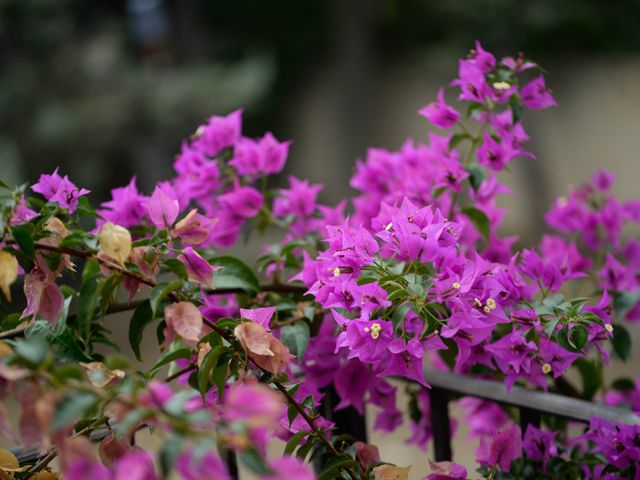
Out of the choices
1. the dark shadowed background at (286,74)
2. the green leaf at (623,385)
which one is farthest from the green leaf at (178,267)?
the dark shadowed background at (286,74)

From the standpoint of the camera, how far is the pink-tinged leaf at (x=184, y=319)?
21.0 inches

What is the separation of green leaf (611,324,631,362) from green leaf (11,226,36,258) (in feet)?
1.95

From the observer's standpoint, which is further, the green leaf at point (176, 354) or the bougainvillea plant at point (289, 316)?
the green leaf at point (176, 354)

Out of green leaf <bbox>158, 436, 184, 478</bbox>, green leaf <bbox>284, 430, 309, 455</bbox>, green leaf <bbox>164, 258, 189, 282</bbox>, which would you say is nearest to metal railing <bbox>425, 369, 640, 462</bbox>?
green leaf <bbox>284, 430, 309, 455</bbox>

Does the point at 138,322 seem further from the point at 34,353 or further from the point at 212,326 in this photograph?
the point at 34,353

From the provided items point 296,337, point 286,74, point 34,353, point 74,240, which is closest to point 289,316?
point 296,337

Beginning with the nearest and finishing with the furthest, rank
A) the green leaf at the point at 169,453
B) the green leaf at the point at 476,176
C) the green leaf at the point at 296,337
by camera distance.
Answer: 1. the green leaf at the point at 169,453
2. the green leaf at the point at 296,337
3. the green leaf at the point at 476,176

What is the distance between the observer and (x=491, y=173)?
0.95m

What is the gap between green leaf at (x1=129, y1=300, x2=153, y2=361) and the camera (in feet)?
2.01

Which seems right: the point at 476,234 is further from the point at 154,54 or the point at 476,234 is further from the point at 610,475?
the point at 154,54

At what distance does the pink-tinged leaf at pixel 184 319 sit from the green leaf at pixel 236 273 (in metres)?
0.20

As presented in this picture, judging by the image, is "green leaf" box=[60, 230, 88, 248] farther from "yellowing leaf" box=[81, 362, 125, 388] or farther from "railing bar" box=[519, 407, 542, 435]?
"railing bar" box=[519, 407, 542, 435]

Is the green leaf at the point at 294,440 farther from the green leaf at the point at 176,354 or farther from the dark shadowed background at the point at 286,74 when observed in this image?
the dark shadowed background at the point at 286,74

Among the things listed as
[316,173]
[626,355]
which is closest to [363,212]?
[626,355]
